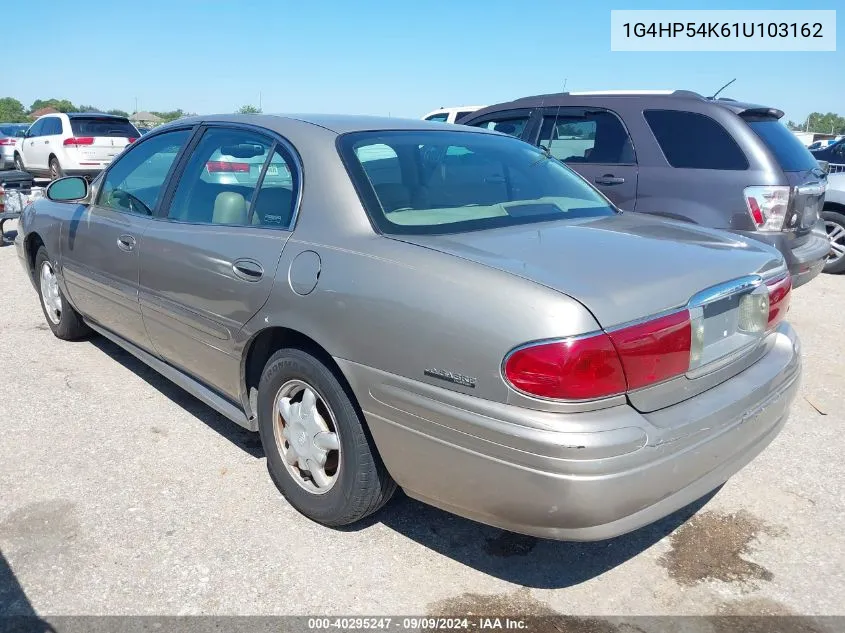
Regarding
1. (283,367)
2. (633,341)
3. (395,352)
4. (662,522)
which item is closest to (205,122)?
(283,367)

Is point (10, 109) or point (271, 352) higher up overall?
point (10, 109)

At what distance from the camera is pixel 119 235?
388cm

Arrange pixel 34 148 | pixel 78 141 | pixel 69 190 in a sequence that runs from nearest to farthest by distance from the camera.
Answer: pixel 69 190, pixel 78 141, pixel 34 148

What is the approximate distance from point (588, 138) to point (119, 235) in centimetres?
378

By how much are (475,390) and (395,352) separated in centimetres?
32

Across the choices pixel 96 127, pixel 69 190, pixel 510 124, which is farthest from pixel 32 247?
pixel 96 127

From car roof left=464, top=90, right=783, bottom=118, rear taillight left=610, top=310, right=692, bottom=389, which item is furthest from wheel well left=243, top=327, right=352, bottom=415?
car roof left=464, top=90, right=783, bottom=118

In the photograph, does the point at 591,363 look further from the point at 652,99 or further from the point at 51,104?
the point at 51,104

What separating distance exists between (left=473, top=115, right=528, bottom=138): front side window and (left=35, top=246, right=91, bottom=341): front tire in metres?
3.79

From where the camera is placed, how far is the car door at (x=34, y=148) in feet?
54.1

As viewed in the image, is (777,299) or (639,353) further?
(777,299)

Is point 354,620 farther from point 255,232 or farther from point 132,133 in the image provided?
point 132,133

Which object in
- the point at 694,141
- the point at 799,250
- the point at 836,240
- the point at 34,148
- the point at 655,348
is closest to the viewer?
the point at 655,348

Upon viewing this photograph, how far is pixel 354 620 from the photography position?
2.39m
